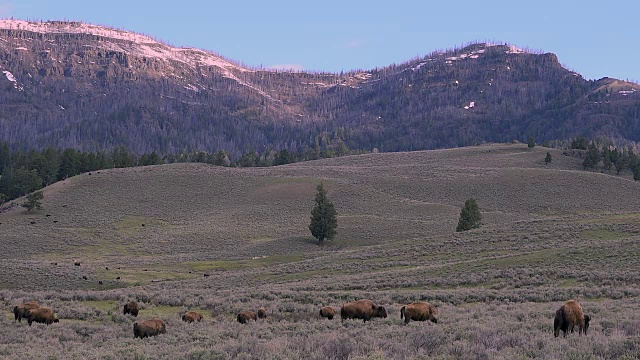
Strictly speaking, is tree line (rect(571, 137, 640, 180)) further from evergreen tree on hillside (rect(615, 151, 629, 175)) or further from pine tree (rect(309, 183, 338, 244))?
pine tree (rect(309, 183, 338, 244))

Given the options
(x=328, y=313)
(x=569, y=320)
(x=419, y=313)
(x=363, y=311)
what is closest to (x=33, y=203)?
(x=328, y=313)

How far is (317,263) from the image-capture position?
53625 millimetres

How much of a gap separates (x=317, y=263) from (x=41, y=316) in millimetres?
29971

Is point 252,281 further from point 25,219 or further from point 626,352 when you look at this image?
point 25,219

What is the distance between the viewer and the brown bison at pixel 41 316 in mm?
25297

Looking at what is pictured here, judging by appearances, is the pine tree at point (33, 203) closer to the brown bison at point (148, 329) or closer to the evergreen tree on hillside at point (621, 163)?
the brown bison at point (148, 329)

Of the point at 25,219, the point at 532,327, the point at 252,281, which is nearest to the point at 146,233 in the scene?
the point at 25,219

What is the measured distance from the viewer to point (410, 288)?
37.2 meters

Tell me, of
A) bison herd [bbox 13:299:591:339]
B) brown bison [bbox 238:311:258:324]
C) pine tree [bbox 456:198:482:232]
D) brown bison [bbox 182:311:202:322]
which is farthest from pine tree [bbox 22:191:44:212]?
brown bison [bbox 238:311:258:324]

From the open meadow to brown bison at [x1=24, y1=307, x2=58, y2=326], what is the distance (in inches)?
14.5

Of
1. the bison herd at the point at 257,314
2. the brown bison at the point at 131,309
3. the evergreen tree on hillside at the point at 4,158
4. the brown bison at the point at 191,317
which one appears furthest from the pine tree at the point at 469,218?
the evergreen tree on hillside at the point at 4,158

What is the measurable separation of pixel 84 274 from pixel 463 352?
41.9 m

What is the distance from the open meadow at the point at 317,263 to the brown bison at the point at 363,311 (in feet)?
2.04

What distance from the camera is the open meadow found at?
17656mm
